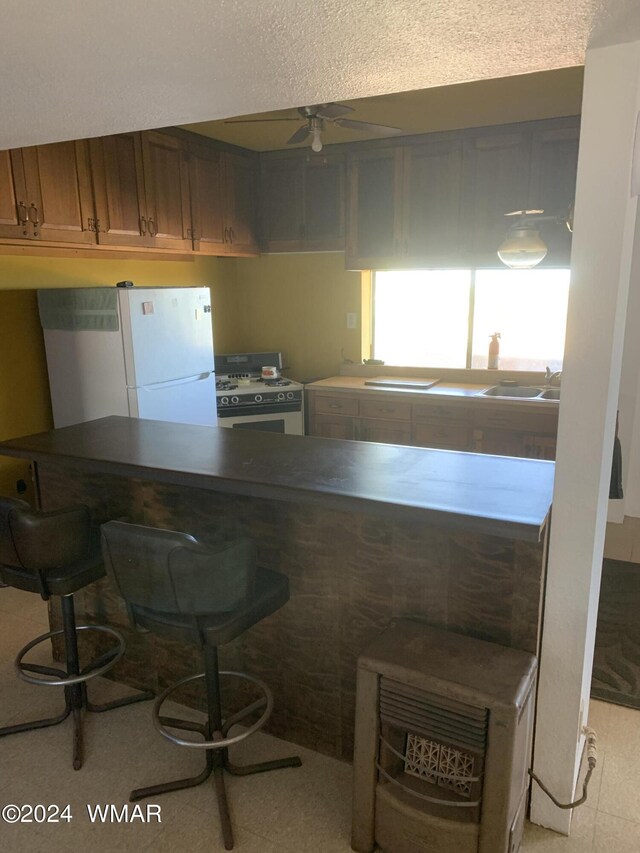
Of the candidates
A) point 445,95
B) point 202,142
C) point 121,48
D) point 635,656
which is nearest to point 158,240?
point 202,142

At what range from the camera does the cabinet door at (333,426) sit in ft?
14.9

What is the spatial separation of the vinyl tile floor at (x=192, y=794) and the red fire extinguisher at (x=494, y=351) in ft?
8.64

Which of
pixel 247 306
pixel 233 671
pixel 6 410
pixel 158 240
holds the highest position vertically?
pixel 158 240

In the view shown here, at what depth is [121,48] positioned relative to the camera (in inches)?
55.2

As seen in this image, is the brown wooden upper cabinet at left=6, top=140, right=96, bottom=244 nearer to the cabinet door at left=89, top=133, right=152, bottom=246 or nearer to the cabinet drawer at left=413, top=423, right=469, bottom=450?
the cabinet door at left=89, top=133, right=152, bottom=246

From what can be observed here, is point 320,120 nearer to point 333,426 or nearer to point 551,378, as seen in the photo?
point 333,426

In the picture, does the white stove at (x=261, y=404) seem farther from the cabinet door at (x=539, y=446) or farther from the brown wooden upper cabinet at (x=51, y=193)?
the cabinet door at (x=539, y=446)

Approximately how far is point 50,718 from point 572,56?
2687 millimetres

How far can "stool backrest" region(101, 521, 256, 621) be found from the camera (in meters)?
1.66

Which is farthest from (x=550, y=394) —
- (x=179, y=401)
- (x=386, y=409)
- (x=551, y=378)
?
(x=179, y=401)

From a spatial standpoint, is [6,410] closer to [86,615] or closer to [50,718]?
[86,615]

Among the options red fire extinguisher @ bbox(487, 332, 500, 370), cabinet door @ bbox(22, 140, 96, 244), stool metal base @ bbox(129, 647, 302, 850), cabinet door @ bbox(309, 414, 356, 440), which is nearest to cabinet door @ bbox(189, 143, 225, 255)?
cabinet door @ bbox(22, 140, 96, 244)

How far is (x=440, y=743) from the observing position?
165 cm

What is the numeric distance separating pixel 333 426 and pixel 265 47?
334 cm
